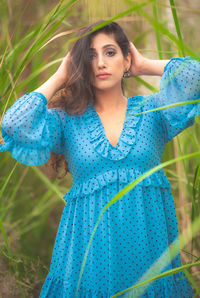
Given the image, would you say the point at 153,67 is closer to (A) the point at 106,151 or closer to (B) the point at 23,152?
(A) the point at 106,151

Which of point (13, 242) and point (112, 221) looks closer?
point (112, 221)

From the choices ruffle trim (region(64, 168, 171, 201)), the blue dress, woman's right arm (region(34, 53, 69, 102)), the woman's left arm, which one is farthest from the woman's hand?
ruffle trim (region(64, 168, 171, 201))

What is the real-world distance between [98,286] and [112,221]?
0.61ft

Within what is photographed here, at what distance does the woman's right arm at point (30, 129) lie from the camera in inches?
41.4

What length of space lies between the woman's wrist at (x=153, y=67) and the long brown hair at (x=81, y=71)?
70 mm

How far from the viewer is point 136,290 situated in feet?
3.32

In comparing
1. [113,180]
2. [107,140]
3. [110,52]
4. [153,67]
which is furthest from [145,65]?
[113,180]

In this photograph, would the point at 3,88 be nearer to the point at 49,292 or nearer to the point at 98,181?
the point at 98,181

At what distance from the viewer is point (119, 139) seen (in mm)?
1103

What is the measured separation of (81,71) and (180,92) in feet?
0.97

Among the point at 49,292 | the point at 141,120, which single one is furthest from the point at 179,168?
the point at 49,292

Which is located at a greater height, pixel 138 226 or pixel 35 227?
pixel 35 227

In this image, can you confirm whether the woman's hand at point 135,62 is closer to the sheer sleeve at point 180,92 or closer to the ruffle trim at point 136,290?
the sheer sleeve at point 180,92

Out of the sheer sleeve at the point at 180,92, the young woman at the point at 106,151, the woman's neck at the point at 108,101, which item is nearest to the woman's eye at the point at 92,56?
the young woman at the point at 106,151
